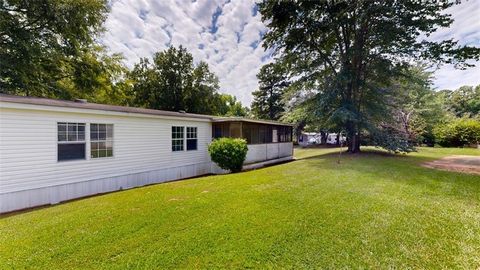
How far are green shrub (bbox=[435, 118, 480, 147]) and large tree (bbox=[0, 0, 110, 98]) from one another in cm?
3255

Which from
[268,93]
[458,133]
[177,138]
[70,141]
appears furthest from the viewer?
[268,93]

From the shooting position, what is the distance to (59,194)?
6.94 m

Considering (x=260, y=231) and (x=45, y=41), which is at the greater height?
(x=45, y=41)

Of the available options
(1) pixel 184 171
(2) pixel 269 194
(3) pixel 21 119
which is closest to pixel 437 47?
(2) pixel 269 194

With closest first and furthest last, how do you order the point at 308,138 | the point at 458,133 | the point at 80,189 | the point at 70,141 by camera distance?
the point at 70,141
the point at 80,189
the point at 458,133
the point at 308,138

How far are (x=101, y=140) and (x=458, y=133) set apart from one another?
3006cm

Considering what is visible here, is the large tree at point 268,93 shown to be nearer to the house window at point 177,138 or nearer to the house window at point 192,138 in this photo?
the house window at point 192,138

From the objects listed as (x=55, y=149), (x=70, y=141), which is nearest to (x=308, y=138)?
(x=70, y=141)

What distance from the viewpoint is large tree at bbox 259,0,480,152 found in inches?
463

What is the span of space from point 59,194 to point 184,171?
205 inches

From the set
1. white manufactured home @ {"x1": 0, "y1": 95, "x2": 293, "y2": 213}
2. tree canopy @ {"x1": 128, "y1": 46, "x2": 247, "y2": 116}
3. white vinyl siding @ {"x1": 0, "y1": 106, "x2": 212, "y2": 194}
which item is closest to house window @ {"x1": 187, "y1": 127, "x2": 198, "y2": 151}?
white manufactured home @ {"x1": 0, "y1": 95, "x2": 293, "y2": 213}

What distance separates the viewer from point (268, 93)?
36.4 metres

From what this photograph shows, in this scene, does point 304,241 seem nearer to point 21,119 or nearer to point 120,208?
point 120,208

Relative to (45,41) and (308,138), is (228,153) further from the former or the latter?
(308,138)
